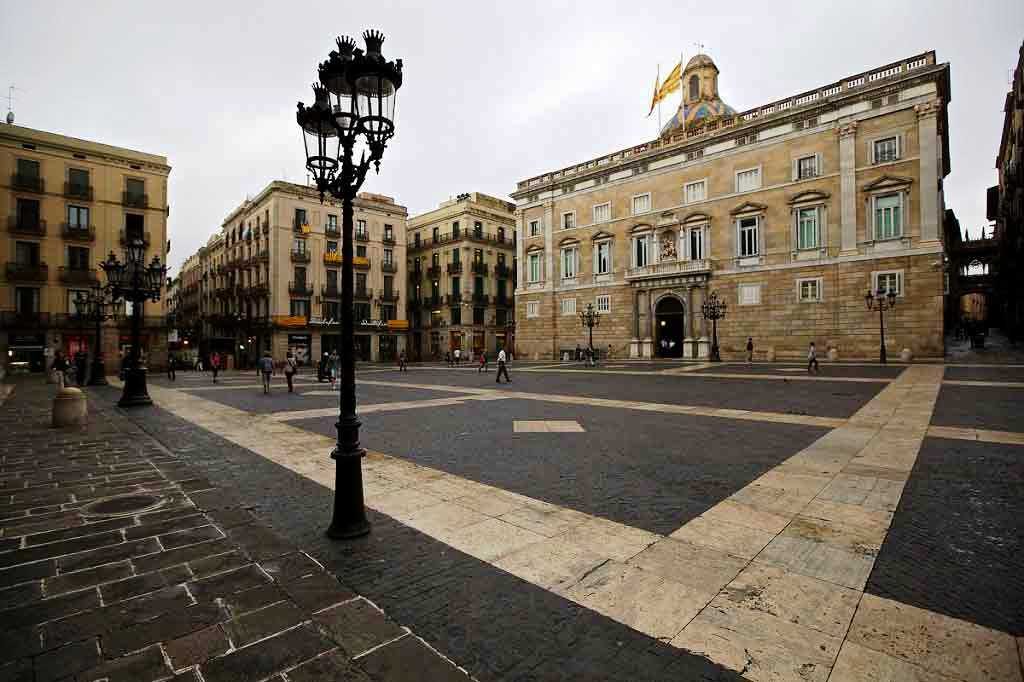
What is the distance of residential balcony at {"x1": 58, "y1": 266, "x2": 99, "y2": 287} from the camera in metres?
31.8

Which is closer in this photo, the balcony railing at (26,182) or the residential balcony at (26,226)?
the residential balcony at (26,226)

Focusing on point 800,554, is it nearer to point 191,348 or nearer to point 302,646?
point 302,646

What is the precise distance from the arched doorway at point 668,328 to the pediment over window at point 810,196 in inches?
388

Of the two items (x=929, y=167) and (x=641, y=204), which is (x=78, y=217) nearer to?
(x=641, y=204)

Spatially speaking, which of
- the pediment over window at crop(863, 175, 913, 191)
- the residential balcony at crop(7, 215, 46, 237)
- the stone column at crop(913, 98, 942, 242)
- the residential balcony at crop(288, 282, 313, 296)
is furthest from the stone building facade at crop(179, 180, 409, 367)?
the stone column at crop(913, 98, 942, 242)

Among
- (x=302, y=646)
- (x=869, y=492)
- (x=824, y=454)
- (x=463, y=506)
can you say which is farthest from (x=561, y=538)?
(x=824, y=454)

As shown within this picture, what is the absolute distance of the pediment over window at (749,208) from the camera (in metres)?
31.1

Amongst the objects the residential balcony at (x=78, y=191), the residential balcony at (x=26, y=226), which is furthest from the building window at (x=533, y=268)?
the residential balcony at (x=26, y=226)

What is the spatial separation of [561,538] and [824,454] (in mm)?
4540

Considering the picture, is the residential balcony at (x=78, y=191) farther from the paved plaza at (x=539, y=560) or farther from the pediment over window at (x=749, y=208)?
the pediment over window at (x=749, y=208)

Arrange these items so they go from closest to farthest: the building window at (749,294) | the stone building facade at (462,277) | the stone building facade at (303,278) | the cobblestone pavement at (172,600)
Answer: the cobblestone pavement at (172,600) < the building window at (749,294) < the stone building facade at (303,278) < the stone building facade at (462,277)

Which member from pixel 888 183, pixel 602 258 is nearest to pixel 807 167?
pixel 888 183

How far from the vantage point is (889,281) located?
26.2 meters

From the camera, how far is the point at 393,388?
17.1m
